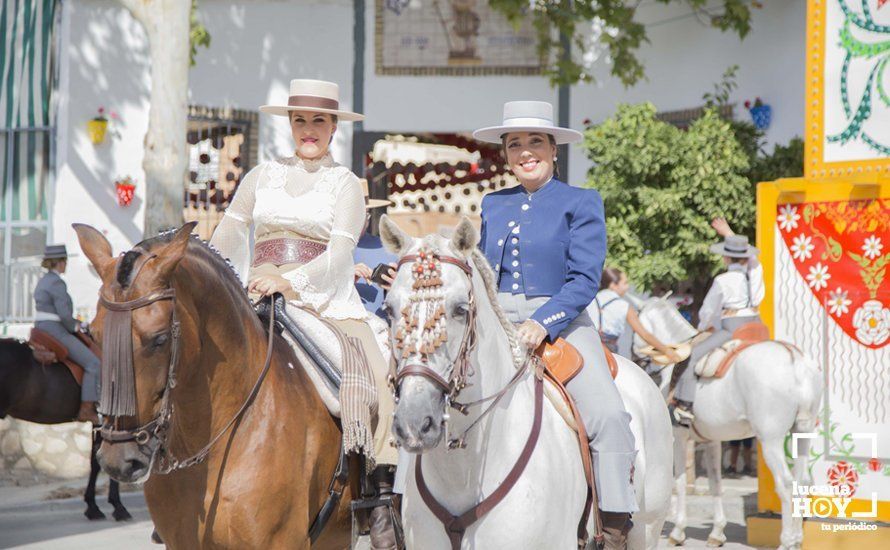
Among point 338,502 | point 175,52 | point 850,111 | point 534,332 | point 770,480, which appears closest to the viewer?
point 534,332

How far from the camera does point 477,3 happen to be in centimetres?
1542

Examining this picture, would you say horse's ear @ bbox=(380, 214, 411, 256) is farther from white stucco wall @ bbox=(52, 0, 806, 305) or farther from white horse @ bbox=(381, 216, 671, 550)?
white stucco wall @ bbox=(52, 0, 806, 305)

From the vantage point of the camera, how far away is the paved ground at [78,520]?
31.2 feet

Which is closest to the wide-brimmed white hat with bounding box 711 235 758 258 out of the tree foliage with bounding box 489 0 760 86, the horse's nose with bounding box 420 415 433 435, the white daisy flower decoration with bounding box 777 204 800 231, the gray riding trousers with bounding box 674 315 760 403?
the gray riding trousers with bounding box 674 315 760 403

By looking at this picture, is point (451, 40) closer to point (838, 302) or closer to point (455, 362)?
point (838, 302)

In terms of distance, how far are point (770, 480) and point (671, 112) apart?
21.6 feet

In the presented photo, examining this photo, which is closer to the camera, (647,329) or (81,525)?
(81,525)

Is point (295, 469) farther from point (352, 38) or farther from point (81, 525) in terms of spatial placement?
point (352, 38)

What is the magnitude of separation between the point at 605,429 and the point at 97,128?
36.1ft

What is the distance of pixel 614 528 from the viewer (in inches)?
179

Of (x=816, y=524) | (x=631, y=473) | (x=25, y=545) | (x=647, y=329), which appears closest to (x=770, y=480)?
(x=816, y=524)

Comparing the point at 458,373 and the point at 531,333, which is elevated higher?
the point at 531,333

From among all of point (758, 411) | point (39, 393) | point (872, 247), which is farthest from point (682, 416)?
point (39, 393)

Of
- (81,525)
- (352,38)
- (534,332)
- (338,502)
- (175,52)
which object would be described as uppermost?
(352,38)
